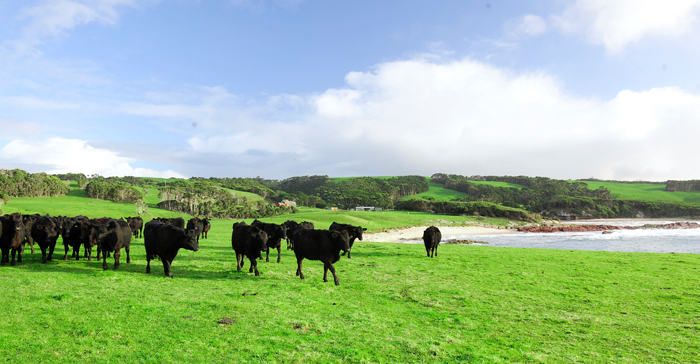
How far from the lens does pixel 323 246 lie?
11742mm

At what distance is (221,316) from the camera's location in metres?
7.12

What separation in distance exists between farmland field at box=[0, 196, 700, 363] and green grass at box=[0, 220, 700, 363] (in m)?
0.03

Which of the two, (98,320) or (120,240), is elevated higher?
(120,240)

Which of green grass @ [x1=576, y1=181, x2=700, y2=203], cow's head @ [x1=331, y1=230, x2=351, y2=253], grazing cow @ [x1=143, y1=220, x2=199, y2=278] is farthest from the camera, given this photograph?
green grass @ [x1=576, y1=181, x2=700, y2=203]

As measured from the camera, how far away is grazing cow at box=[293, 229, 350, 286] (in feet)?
38.0

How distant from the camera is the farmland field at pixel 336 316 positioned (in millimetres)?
5582

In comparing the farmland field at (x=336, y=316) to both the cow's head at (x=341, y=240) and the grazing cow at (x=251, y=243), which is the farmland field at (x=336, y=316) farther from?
the cow's head at (x=341, y=240)

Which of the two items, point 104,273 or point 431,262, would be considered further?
point 431,262

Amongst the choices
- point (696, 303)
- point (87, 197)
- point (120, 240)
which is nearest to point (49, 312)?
point (120, 240)

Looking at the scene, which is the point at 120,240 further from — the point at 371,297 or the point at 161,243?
the point at 371,297

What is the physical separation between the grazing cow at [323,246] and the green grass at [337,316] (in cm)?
81

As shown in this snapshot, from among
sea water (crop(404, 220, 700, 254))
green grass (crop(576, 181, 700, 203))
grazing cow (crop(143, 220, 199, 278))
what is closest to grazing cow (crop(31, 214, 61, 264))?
grazing cow (crop(143, 220, 199, 278))

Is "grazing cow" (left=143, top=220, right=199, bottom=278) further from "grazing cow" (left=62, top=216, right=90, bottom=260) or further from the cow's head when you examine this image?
the cow's head

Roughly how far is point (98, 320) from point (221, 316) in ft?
7.86
